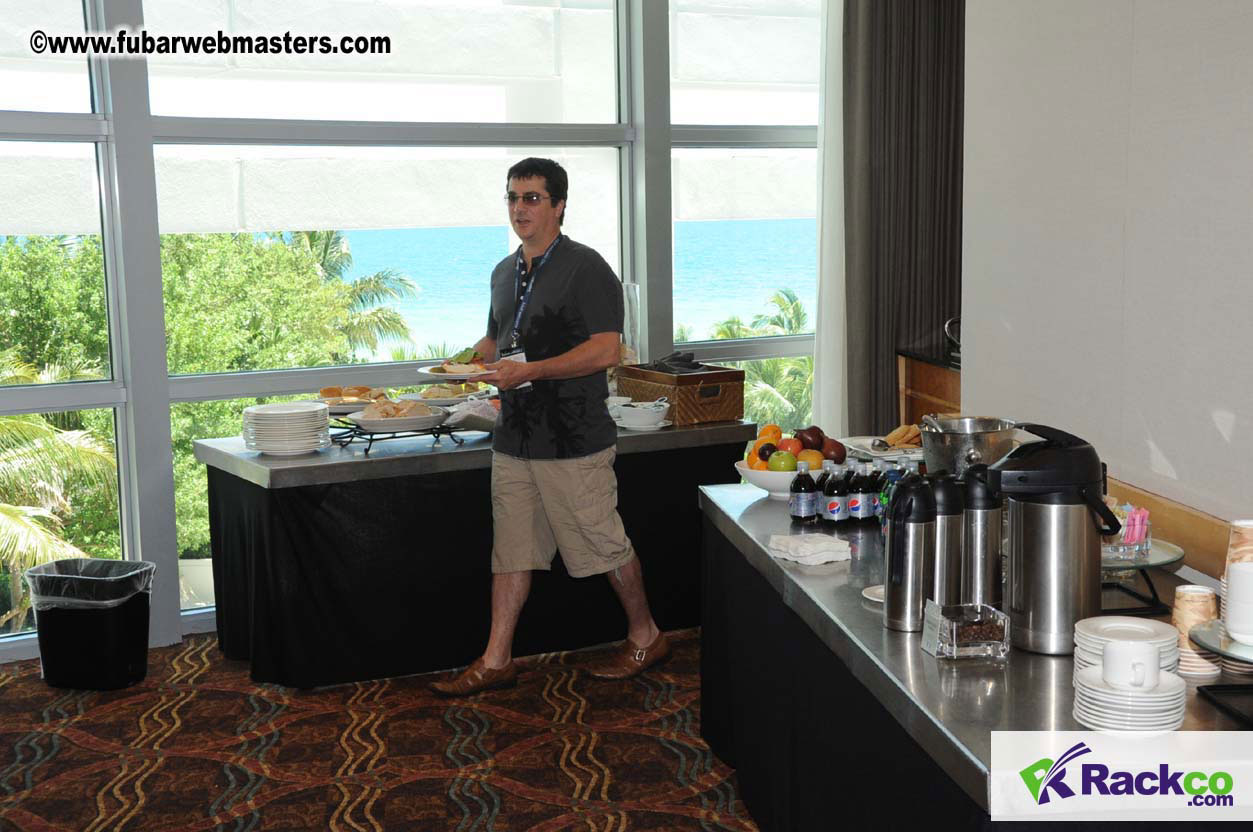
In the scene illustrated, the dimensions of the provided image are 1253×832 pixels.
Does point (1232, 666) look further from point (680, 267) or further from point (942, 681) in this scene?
point (680, 267)

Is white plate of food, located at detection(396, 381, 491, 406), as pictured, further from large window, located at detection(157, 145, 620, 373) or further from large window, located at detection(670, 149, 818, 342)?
large window, located at detection(670, 149, 818, 342)

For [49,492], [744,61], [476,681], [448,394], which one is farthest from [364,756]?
[744,61]

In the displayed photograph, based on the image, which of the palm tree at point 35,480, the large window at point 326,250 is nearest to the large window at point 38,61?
the large window at point 326,250

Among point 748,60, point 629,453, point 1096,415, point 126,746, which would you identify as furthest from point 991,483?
point 748,60

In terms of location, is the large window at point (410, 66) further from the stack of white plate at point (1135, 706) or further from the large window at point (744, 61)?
the stack of white plate at point (1135, 706)

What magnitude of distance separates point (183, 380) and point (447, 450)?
128 centimetres

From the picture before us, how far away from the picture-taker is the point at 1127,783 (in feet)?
5.40

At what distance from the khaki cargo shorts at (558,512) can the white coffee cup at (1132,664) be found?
2437 millimetres

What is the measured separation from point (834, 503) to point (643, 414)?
1.70m

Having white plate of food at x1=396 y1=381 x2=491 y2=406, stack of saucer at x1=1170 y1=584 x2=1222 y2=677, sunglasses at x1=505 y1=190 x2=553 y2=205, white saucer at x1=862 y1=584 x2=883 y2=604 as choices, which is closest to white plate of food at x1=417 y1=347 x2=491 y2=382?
white plate of food at x1=396 y1=381 x2=491 y2=406

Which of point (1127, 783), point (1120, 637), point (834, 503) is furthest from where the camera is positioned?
point (834, 503)

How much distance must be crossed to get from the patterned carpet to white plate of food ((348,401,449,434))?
0.86 meters

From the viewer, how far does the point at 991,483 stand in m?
2.01

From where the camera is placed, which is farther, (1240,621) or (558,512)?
(558,512)
